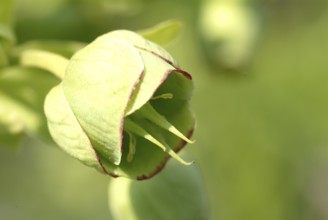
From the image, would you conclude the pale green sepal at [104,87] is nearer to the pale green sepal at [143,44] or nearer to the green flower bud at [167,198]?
the pale green sepal at [143,44]

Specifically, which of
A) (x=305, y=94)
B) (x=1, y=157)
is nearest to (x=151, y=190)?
(x=305, y=94)

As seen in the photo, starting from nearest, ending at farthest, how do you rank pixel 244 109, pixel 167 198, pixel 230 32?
1. pixel 167 198
2. pixel 230 32
3. pixel 244 109

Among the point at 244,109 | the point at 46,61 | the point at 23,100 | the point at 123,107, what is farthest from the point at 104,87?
the point at 244,109

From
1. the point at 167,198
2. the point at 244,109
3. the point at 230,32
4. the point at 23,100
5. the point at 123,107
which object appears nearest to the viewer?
the point at 123,107

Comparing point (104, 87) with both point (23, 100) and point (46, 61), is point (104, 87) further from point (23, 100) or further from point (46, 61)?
point (23, 100)

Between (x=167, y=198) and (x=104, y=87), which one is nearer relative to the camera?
A: (x=104, y=87)
